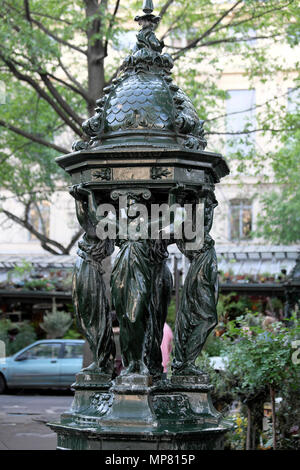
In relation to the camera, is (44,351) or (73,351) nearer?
(73,351)

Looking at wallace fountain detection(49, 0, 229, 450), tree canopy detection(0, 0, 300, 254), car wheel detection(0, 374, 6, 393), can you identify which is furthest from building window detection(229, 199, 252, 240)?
wallace fountain detection(49, 0, 229, 450)

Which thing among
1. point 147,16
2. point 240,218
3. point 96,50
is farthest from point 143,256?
point 240,218

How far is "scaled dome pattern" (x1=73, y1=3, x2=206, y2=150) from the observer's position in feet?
17.3

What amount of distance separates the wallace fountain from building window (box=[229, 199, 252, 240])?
100ft

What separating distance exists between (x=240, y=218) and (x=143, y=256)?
104 feet

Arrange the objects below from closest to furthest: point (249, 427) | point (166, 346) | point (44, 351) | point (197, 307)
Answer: point (197, 307) → point (249, 427) → point (166, 346) → point (44, 351)

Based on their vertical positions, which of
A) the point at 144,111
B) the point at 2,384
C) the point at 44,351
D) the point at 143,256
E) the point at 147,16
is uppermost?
the point at 147,16

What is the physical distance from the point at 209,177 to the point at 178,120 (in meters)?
0.49

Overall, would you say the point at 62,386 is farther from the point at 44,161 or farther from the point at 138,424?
the point at 138,424

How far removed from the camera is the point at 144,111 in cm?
533

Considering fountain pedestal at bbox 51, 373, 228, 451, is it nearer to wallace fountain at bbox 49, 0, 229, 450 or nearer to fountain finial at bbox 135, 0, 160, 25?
wallace fountain at bbox 49, 0, 229, 450

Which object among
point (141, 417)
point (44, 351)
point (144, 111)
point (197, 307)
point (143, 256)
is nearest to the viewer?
point (141, 417)

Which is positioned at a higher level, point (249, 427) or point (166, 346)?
point (166, 346)

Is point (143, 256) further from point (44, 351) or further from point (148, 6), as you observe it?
point (44, 351)
